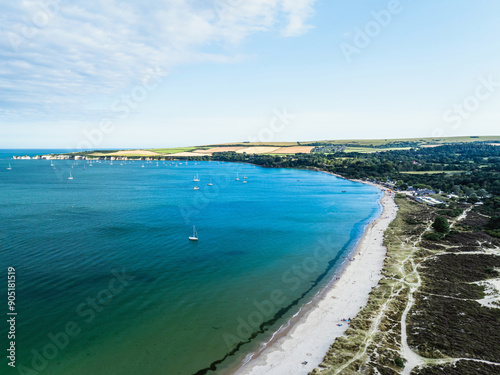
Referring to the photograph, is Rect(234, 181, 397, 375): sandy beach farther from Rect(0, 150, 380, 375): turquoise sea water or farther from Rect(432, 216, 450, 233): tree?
Rect(432, 216, 450, 233): tree

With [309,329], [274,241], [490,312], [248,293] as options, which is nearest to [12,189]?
[274,241]

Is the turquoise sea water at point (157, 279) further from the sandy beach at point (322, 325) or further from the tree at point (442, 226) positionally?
the tree at point (442, 226)

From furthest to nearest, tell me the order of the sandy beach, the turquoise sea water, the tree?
1. the tree
2. the turquoise sea water
3. the sandy beach

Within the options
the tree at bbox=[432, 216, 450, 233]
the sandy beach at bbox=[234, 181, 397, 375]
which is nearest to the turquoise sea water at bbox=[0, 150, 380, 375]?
the sandy beach at bbox=[234, 181, 397, 375]

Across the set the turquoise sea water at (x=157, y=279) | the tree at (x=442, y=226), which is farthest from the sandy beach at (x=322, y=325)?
the tree at (x=442, y=226)

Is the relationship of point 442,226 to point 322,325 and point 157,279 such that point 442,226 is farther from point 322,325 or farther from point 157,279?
point 157,279

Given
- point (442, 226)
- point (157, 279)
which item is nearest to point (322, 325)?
point (157, 279)
